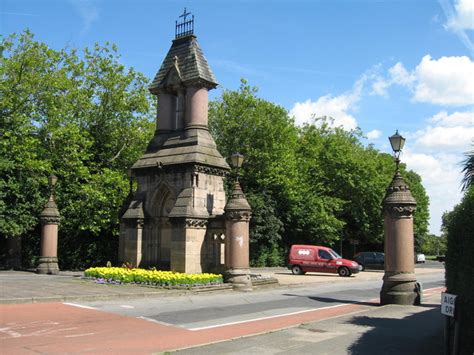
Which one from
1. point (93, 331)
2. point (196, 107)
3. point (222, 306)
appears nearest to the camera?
point (93, 331)

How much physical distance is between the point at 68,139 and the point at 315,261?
16950 millimetres

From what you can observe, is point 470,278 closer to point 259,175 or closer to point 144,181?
point 144,181

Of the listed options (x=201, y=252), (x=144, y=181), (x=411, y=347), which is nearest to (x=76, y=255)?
(x=144, y=181)

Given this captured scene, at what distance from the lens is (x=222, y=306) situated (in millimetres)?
14211

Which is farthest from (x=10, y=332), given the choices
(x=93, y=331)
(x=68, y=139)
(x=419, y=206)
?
(x=419, y=206)

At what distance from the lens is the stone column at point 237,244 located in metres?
18.7

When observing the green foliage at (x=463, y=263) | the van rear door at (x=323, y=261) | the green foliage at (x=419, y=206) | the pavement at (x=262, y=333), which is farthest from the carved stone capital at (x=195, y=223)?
the green foliage at (x=419, y=206)

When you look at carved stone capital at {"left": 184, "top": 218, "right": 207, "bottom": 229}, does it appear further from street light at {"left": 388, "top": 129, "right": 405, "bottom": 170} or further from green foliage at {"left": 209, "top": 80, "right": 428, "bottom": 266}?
green foliage at {"left": 209, "top": 80, "right": 428, "bottom": 266}

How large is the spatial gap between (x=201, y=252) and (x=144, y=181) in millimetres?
4453

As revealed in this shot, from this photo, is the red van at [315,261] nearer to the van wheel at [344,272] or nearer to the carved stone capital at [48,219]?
the van wheel at [344,272]

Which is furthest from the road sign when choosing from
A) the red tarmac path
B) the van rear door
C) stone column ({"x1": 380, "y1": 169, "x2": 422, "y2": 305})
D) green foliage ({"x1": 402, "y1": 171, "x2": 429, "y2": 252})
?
green foliage ({"x1": 402, "y1": 171, "x2": 429, "y2": 252})


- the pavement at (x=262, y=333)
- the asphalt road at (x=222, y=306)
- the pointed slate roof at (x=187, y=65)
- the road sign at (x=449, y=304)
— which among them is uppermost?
the pointed slate roof at (x=187, y=65)

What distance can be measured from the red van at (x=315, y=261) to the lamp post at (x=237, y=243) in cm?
1349

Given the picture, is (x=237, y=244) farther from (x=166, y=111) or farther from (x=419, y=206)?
(x=419, y=206)
